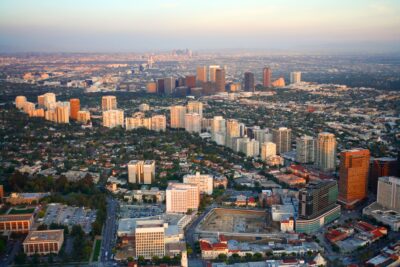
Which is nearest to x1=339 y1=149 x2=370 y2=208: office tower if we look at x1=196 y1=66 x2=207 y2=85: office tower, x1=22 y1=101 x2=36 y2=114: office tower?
x1=22 y1=101 x2=36 y2=114: office tower

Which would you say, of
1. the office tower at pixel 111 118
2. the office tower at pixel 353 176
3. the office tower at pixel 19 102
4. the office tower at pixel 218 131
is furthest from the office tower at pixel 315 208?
the office tower at pixel 19 102

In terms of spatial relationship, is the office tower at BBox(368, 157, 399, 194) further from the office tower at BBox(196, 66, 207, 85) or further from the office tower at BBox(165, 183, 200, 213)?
the office tower at BBox(196, 66, 207, 85)

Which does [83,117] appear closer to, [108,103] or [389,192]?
[108,103]

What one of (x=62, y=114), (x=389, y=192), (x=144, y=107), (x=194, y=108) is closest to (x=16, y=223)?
(x=389, y=192)

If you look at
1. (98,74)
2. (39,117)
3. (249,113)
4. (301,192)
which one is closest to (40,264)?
(301,192)

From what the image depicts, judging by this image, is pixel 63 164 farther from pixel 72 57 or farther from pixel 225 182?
pixel 72 57

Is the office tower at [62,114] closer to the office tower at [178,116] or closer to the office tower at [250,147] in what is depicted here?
the office tower at [178,116]
